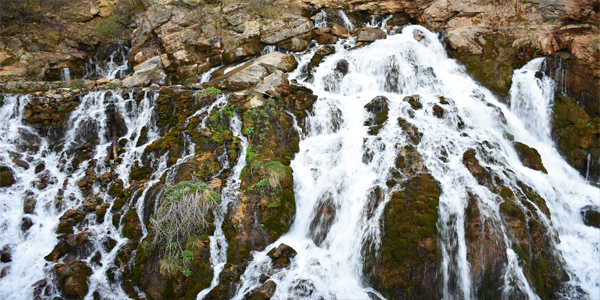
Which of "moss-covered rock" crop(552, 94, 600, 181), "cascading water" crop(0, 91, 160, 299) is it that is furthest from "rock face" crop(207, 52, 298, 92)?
"moss-covered rock" crop(552, 94, 600, 181)

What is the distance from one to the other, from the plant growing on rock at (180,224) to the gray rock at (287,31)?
995 cm

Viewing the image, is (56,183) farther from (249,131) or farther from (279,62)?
(279,62)

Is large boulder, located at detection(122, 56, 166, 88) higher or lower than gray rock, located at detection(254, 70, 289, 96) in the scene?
higher

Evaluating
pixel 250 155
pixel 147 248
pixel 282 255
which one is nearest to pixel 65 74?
pixel 250 155

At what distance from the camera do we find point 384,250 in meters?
5.73

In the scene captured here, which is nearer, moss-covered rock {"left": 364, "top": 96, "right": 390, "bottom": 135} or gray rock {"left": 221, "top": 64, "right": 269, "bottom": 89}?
moss-covered rock {"left": 364, "top": 96, "right": 390, "bottom": 135}

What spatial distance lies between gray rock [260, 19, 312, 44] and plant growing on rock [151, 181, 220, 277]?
32.6ft

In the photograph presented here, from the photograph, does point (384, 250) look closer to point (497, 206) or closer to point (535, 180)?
point (497, 206)

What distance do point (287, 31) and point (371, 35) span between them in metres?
4.29

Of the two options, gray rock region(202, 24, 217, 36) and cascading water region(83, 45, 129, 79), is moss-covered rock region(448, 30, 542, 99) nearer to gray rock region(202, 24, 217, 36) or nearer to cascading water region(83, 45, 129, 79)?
gray rock region(202, 24, 217, 36)

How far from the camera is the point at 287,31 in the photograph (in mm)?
14484

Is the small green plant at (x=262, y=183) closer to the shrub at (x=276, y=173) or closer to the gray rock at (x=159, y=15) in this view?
the shrub at (x=276, y=173)

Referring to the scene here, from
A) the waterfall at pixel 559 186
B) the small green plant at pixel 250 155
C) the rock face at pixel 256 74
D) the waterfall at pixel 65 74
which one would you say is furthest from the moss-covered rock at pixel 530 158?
A: the waterfall at pixel 65 74

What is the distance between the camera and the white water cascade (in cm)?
563
